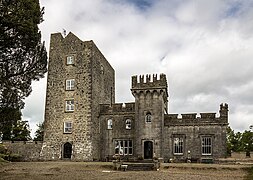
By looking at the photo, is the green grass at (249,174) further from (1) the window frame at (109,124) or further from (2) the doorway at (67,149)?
(2) the doorway at (67,149)

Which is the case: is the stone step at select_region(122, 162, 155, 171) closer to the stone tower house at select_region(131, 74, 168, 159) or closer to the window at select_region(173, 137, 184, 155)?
the stone tower house at select_region(131, 74, 168, 159)

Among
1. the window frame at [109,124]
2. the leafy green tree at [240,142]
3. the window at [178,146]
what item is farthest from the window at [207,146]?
the leafy green tree at [240,142]

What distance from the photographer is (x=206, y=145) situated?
3703cm

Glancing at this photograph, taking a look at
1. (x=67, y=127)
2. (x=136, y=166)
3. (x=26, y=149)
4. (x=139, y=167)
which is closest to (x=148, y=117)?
(x=67, y=127)

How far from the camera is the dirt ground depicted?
21203 millimetres

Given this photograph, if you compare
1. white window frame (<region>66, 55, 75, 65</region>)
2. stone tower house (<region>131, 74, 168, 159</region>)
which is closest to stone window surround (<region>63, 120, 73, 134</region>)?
white window frame (<region>66, 55, 75, 65</region>)

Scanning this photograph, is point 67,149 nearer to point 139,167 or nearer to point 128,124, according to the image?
point 128,124

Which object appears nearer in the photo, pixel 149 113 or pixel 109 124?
pixel 149 113

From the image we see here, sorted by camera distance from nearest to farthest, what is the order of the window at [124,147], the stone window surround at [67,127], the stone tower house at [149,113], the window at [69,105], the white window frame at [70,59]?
the stone tower house at [149,113] < the stone window surround at [67,127] < the window at [124,147] < the window at [69,105] < the white window frame at [70,59]

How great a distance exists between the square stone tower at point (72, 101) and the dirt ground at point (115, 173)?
10.4 meters

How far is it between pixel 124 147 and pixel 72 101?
784cm

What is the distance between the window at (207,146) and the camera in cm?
3688

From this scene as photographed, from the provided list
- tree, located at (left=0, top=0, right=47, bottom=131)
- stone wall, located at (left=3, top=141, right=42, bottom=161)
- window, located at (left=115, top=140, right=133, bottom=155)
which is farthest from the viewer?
stone wall, located at (left=3, top=141, right=42, bottom=161)

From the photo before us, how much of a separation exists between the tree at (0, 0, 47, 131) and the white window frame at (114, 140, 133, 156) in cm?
2098
